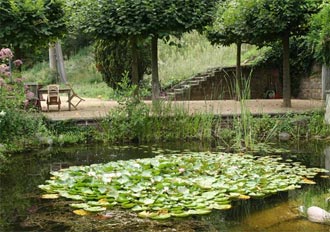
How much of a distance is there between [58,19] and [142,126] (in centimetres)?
345

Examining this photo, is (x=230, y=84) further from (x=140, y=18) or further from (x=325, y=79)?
(x=140, y=18)

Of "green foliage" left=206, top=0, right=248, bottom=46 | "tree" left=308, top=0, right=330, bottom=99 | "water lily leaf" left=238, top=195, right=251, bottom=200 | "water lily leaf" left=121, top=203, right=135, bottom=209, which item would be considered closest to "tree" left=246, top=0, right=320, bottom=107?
"green foliage" left=206, top=0, right=248, bottom=46

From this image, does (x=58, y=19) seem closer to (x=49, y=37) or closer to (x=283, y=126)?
(x=49, y=37)

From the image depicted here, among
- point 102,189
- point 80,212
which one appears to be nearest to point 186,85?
point 102,189

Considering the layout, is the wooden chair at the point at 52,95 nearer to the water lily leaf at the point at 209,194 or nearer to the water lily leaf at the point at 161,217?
the water lily leaf at the point at 209,194

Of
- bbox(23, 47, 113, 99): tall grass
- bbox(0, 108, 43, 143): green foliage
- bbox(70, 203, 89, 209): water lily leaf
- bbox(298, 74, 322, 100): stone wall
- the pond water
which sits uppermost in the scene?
bbox(23, 47, 113, 99): tall grass

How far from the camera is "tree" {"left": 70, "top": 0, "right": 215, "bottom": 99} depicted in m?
10.3

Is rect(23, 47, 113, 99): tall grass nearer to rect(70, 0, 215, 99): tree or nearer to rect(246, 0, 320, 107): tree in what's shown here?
rect(70, 0, 215, 99): tree

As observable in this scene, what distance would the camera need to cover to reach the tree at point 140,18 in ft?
33.9

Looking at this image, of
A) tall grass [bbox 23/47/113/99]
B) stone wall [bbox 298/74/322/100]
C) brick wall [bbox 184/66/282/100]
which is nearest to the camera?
stone wall [bbox 298/74/322/100]

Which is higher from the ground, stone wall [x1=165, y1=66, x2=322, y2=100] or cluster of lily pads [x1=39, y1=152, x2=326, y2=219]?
stone wall [x1=165, y1=66, x2=322, y2=100]

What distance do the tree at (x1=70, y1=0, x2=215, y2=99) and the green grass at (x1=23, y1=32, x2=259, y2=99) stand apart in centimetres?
396

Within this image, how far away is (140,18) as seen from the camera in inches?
406

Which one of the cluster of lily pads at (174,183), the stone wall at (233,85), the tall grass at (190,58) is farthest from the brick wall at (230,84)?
the cluster of lily pads at (174,183)
